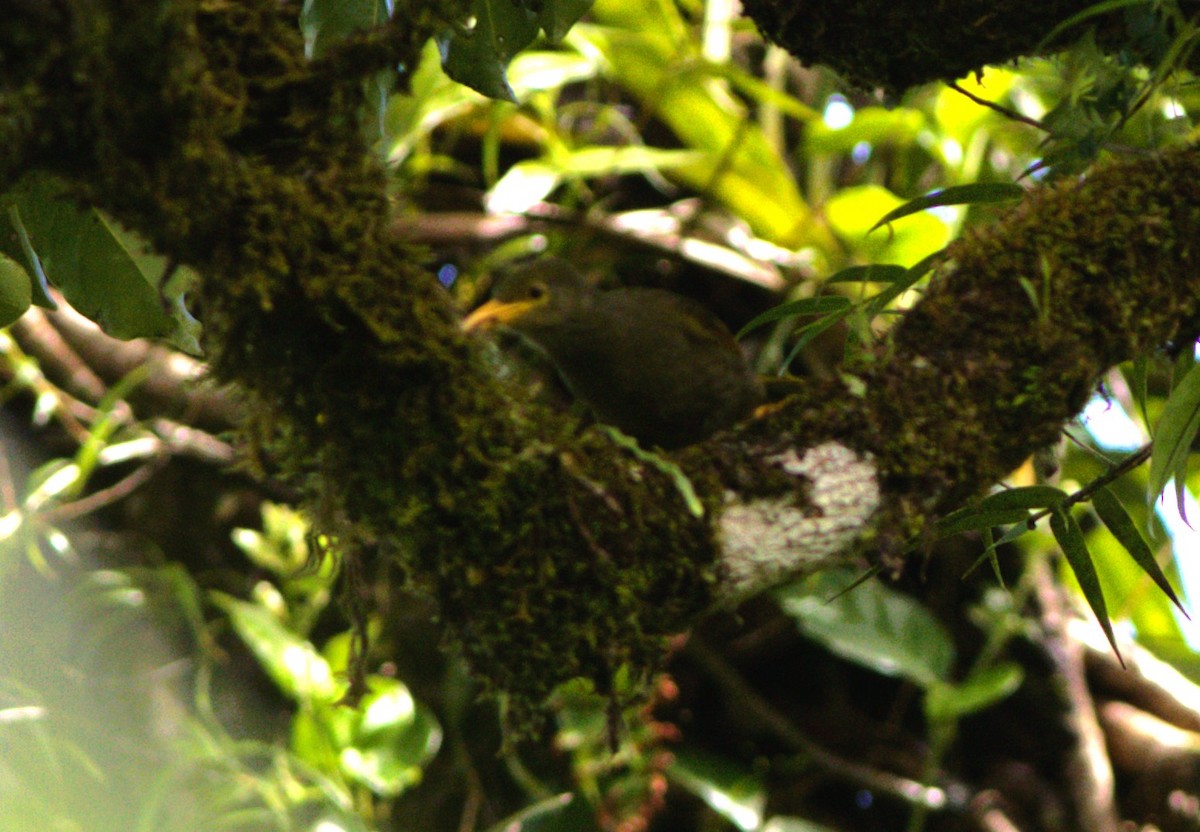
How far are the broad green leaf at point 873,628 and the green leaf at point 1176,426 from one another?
60.2 inches

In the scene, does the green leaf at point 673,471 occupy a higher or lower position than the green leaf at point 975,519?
higher

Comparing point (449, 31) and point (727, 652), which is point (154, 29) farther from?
point (727, 652)

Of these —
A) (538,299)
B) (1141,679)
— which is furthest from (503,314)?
(1141,679)

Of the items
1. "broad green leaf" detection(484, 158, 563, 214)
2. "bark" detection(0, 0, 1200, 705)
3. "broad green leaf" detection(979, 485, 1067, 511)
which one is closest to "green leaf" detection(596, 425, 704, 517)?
"bark" detection(0, 0, 1200, 705)

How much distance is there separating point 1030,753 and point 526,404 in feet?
7.80

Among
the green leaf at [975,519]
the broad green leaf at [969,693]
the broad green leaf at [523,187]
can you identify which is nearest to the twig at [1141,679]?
the broad green leaf at [969,693]

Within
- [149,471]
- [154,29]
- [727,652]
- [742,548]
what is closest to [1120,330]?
[742,548]

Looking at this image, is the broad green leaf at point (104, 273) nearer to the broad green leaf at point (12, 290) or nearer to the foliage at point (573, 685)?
the broad green leaf at point (12, 290)

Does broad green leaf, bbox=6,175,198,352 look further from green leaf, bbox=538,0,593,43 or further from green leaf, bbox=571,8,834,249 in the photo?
green leaf, bbox=571,8,834,249

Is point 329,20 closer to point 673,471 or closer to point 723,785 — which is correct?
point 673,471

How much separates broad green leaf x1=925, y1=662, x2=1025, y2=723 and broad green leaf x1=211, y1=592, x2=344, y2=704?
1.39 m

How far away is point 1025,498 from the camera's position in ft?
3.94

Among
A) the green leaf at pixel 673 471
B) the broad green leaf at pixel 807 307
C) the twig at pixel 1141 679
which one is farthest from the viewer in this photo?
the twig at pixel 1141 679

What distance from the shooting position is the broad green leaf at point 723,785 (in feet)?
8.67
